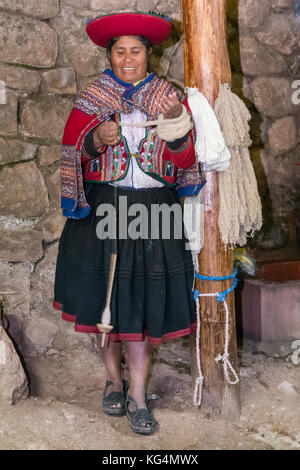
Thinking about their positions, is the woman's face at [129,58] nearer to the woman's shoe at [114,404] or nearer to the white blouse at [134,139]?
the white blouse at [134,139]

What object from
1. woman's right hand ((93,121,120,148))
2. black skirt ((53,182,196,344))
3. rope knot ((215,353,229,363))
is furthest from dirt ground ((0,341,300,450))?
woman's right hand ((93,121,120,148))

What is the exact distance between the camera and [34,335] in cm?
283

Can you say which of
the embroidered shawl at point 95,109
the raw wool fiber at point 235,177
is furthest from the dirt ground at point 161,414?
the embroidered shawl at point 95,109

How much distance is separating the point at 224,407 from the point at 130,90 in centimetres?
132

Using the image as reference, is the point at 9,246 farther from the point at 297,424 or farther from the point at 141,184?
the point at 297,424

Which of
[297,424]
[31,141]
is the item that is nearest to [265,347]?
[297,424]

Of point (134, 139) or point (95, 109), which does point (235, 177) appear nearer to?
point (134, 139)

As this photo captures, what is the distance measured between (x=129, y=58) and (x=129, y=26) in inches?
4.4

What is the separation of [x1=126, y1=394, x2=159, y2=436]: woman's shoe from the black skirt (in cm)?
30

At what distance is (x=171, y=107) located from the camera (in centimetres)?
185

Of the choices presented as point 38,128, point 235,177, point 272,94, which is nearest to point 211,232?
point 235,177

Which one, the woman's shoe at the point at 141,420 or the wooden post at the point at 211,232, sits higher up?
the wooden post at the point at 211,232

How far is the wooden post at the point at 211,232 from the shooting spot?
2.10 m

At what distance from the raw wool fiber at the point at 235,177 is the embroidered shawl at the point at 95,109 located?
0.19m
